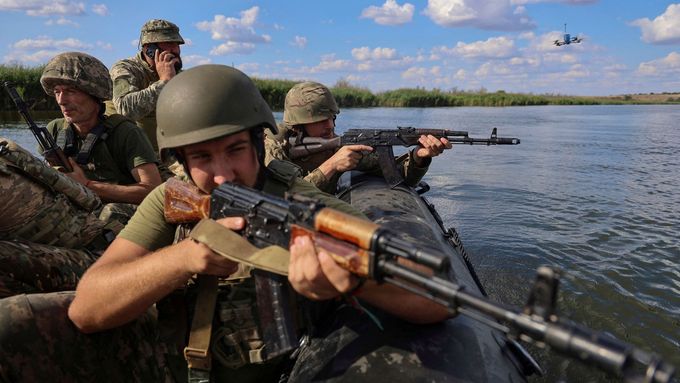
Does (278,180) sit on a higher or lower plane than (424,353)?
higher

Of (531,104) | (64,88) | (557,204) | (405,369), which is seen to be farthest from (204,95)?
(531,104)

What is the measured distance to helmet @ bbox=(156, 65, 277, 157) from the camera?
8.15 feet

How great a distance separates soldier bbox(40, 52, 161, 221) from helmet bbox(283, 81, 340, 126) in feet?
5.88

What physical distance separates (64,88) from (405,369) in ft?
13.3

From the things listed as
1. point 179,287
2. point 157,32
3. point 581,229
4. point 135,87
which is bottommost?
point 581,229

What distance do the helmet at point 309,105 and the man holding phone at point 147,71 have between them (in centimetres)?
155

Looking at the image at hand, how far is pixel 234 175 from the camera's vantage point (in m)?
2.44

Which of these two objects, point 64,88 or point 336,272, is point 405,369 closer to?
point 336,272

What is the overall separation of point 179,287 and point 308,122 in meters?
3.56

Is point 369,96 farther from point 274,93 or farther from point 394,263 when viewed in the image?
point 394,263

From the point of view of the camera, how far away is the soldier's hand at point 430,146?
6.23 metres

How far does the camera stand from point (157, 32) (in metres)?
6.02

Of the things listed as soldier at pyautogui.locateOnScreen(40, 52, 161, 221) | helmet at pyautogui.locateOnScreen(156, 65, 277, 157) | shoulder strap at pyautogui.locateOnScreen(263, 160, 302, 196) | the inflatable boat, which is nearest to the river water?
the inflatable boat

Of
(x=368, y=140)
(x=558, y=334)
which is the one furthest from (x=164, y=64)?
(x=558, y=334)
